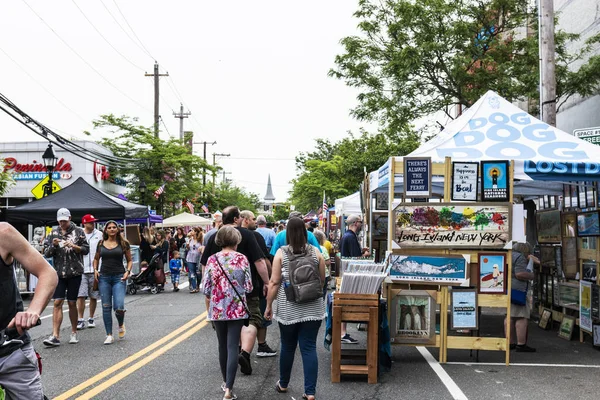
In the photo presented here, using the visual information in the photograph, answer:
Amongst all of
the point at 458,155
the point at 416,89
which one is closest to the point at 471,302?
the point at 458,155

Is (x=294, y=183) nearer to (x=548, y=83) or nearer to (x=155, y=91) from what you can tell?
(x=155, y=91)

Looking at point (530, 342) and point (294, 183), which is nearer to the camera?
point (530, 342)

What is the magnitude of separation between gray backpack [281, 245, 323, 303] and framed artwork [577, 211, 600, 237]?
5.19 meters

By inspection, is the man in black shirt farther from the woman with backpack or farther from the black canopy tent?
the black canopy tent

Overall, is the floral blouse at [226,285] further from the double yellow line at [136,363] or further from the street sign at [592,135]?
the street sign at [592,135]

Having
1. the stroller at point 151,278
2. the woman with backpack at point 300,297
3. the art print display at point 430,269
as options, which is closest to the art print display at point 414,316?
the art print display at point 430,269

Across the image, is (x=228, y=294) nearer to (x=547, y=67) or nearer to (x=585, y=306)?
(x=585, y=306)

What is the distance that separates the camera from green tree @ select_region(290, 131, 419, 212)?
36.6 meters

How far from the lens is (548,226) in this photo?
11.6 m

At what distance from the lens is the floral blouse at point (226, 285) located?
6.36 metres

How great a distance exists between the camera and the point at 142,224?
2612 cm

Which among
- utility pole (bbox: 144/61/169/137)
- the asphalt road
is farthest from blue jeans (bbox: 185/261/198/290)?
utility pole (bbox: 144/61/169/137)

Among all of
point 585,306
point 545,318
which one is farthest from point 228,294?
point 545,318

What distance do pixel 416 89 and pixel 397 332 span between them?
498 inches
